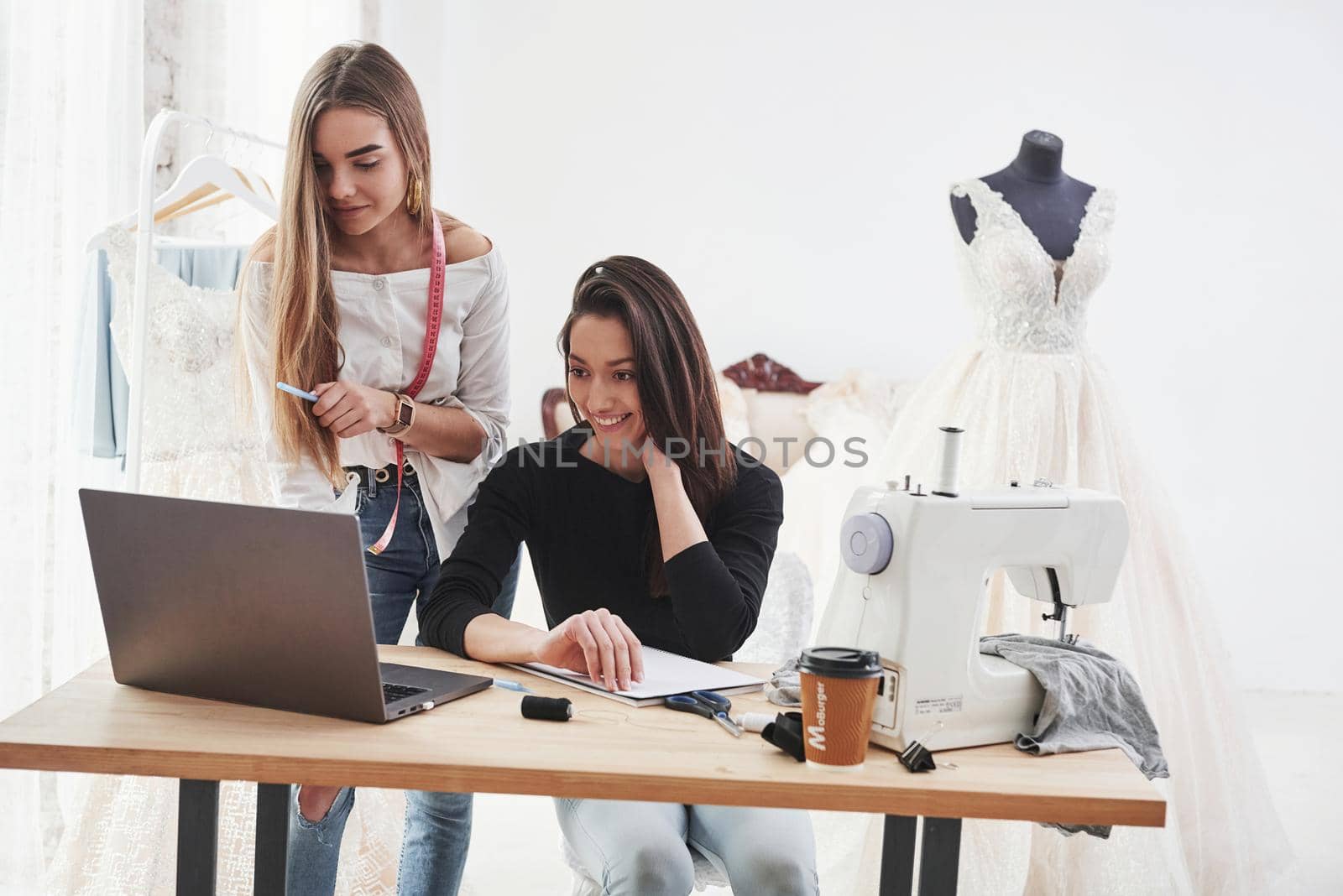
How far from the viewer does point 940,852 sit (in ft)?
3.47

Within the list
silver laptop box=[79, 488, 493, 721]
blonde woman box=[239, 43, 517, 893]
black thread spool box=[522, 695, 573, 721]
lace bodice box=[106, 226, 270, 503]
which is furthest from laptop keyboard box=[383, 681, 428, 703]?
lace bodice box=[106, 226, 270, 503]

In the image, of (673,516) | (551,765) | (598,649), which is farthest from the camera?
(673,516)

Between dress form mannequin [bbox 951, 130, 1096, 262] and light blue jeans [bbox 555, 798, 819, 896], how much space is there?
172 centimetres

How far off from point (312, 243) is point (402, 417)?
0.26m

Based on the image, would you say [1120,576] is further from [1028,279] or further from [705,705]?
[705,705]

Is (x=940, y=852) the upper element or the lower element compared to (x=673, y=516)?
lower

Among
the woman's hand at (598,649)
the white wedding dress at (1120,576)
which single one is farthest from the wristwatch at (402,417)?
the white wedding dress at (1120,576)

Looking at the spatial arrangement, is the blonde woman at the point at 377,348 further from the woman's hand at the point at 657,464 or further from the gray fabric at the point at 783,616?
the gray fabric at the point at 783,616

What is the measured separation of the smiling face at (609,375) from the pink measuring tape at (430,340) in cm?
24

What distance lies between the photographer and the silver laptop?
3.49 feet

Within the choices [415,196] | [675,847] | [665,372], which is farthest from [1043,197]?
[675,847]

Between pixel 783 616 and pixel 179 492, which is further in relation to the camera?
pixel 783 616

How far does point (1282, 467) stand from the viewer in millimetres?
4156

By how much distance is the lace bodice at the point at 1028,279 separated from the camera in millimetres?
2564
